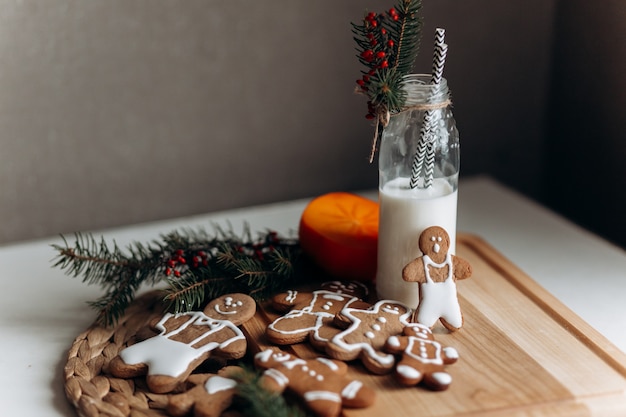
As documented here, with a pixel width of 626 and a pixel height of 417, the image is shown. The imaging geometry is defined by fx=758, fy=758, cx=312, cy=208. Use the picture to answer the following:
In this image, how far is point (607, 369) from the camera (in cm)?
84

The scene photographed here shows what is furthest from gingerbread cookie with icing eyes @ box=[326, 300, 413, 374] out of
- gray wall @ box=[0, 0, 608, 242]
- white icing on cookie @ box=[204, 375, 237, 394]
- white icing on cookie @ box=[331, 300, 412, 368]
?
gray wall @ box=[0, 0, 608, 242]

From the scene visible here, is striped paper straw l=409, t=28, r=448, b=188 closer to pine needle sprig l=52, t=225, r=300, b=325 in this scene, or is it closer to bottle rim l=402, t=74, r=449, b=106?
bottle rim l=402, t=74, r=449, b=106

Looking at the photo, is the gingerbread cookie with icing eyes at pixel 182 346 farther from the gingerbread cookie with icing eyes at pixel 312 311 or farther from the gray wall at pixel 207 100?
the gray wall at pixel 207 100

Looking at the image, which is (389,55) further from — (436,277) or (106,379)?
(106,379)

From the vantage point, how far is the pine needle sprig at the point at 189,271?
0.99 metres

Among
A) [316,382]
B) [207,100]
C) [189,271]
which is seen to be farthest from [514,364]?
[207,100]

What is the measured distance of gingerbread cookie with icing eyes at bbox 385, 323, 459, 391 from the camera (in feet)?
2.56

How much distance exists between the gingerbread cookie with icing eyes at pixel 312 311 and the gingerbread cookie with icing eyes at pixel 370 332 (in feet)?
0.07

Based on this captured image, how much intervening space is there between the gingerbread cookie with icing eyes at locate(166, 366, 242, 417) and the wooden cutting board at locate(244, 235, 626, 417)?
94mm

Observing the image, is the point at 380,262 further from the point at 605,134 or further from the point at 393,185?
the point at 605,134

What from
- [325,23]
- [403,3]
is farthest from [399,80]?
[325,23]

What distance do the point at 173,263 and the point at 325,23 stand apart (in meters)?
0.58

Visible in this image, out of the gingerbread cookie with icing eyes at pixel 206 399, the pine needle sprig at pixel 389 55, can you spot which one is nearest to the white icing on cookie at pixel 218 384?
the gingerbread cookie with icing eyes at pixel 206 399

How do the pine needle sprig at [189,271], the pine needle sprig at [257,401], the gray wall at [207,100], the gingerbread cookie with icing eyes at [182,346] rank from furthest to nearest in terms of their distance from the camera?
the gray wall at [207,100] < the pine needle sprig at [189,271] < the gingerbread cookie with icing eyes at [182,346] < the pine needle sprig at [257,401]
